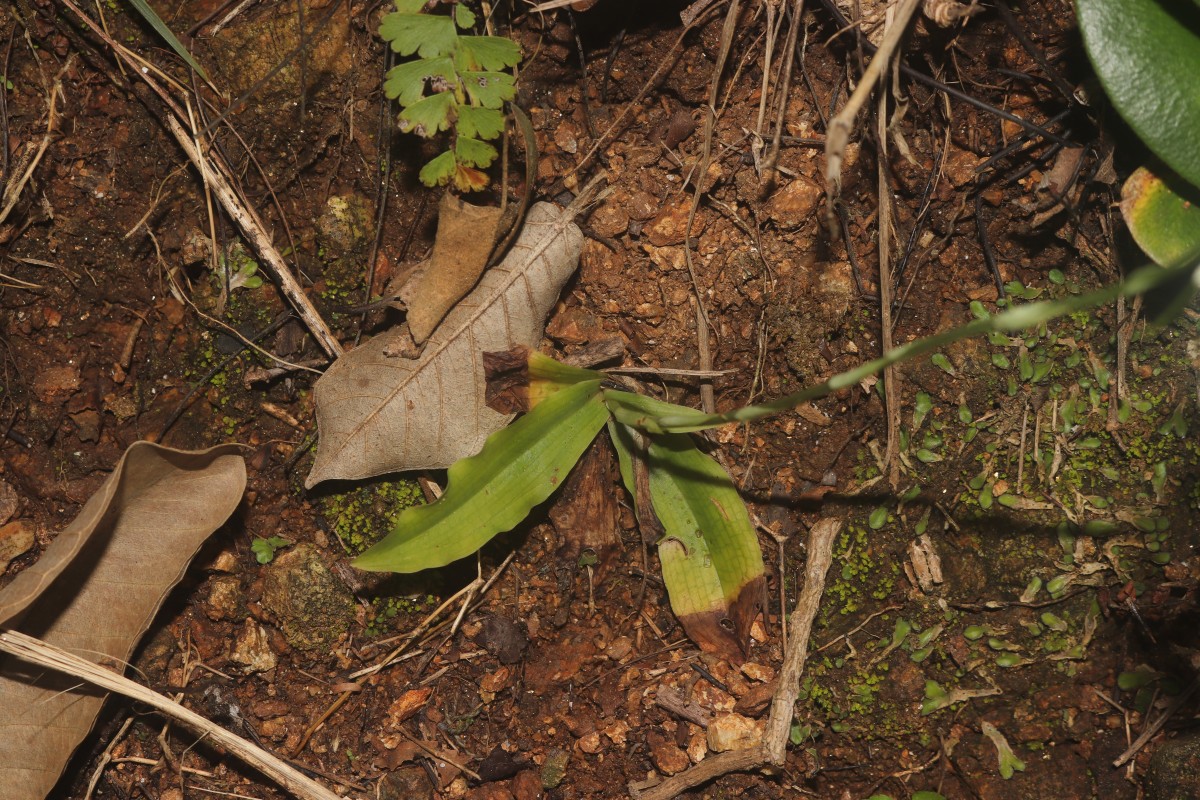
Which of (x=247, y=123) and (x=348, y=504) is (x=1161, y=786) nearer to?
(x=348, y=504)

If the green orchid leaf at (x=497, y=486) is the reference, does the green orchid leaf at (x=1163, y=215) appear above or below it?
above

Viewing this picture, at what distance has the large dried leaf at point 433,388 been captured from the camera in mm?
1988

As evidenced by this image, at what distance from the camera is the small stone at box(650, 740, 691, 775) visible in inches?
78.6

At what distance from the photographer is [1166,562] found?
1.96m

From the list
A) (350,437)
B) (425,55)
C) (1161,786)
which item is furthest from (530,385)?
(1161,786)

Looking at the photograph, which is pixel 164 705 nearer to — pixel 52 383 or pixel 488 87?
pixel 52 383

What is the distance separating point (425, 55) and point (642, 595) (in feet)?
4.42

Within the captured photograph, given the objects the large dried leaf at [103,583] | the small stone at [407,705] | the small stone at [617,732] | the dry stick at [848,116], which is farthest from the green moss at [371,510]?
the dry stick at [848,116]

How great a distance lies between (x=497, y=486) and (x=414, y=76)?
0.93m

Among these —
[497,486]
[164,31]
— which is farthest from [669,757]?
[164,31]

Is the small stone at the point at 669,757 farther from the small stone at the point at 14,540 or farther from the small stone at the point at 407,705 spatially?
the small stone at the point at 14,540

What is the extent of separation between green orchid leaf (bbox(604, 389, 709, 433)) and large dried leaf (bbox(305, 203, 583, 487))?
259 millimetres

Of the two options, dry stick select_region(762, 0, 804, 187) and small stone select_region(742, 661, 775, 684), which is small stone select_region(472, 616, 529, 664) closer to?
small stone select_region(742, 661, 775, 684)

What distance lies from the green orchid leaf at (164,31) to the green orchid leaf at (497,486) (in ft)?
3.77
